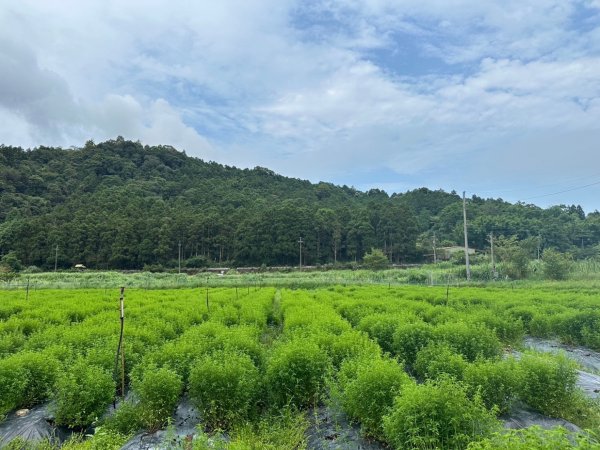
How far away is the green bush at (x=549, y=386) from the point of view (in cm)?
784

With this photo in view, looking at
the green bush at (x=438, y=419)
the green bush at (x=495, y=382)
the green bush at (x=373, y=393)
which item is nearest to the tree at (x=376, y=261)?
the green bush at (x=495, y=382)

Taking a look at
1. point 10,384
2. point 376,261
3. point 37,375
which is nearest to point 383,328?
point 37,375

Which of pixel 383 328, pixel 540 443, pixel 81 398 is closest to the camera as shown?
pixel 540 443

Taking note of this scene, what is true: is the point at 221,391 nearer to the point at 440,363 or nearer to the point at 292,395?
the point at 292,395

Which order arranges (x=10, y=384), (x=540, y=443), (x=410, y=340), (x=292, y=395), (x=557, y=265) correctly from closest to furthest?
1. (x=540, y=443)
2. (x=10, y=384)
3. (x=292, y=395)
4. (x=410, y=340)
5. (x=557, y=265)

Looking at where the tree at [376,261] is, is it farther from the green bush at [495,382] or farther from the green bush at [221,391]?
the green bush at [221,391]

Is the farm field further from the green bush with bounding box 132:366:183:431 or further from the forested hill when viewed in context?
the forested hill

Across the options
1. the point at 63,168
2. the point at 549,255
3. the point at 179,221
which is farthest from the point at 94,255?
the point at 549,255

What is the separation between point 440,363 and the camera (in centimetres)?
834

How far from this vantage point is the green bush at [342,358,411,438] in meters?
6.64

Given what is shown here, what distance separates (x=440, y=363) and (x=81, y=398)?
22.9ft

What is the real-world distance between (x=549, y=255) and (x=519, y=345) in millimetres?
34791

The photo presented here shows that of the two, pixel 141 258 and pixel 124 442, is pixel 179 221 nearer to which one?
pixel 141 258

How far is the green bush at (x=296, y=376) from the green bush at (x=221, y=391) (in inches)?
23.3
